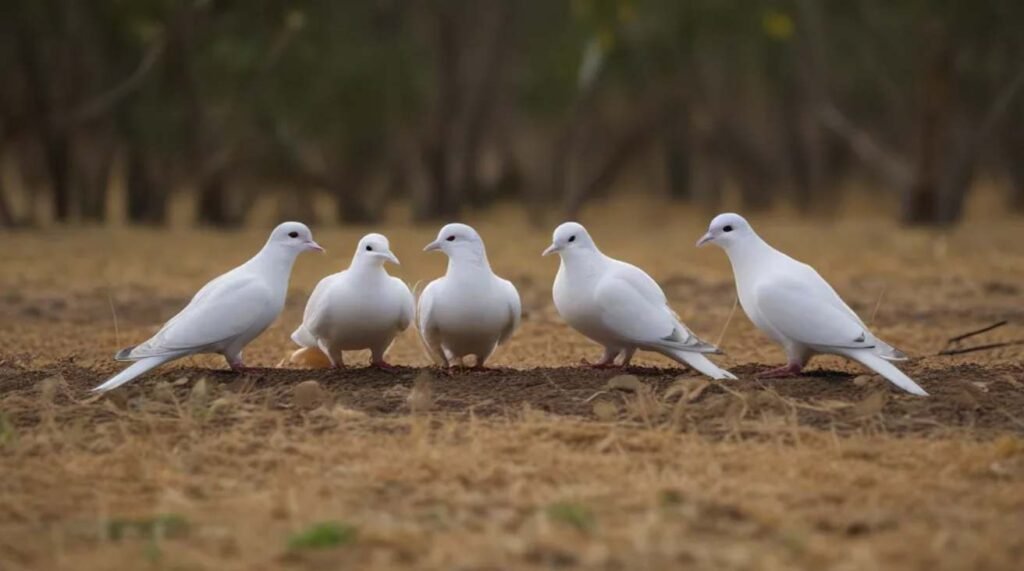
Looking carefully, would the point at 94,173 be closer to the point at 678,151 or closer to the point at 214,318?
the point at 678,151

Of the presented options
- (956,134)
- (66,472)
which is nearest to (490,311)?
(66,472)

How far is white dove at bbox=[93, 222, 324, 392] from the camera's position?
278 inches

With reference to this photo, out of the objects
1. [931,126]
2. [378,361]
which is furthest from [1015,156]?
[378,361]

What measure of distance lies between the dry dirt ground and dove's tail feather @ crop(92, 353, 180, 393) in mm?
95

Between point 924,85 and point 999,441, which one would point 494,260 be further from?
point 999,441

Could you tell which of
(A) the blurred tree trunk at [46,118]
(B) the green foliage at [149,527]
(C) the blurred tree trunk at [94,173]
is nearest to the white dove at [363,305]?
(B) the green foliage at [149,527]

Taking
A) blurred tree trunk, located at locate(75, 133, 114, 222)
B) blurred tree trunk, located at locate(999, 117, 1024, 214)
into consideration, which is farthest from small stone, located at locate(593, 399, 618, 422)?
blurred tree trunk, located at locate(999, 117, 1024, 214)

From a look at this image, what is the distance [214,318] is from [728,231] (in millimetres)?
2586

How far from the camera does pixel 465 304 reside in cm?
738

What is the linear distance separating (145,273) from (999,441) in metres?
9.99

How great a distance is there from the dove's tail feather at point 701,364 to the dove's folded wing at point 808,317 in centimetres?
35

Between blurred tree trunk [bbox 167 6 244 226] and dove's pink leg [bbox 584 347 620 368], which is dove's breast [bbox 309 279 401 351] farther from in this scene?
blurred tree trunk [bbox 167 6 244 226]

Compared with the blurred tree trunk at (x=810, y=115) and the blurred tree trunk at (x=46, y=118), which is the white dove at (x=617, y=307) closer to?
the blurred tree trunk at (x=46, y=118)

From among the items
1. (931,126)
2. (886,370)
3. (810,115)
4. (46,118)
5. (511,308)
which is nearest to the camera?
(886,370)
